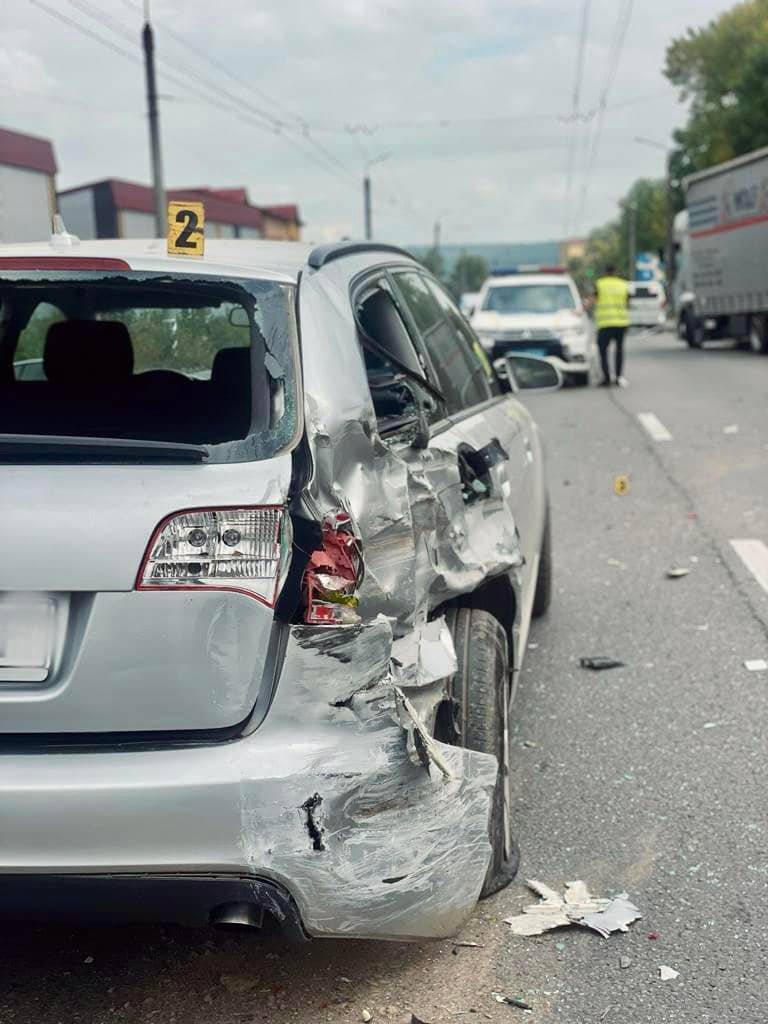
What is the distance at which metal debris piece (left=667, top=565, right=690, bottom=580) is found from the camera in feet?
23.9

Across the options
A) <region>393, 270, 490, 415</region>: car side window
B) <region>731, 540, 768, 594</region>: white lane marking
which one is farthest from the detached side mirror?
<region>731, 540, 768, 594</region>: white lane marking

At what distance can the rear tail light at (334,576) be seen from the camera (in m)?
2.58

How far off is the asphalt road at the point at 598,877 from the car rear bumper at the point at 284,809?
0.48 meters

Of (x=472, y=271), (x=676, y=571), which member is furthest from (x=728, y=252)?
(x=472, y=271)

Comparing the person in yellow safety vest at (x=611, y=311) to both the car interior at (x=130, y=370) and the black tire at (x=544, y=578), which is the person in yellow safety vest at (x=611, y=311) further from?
the car interior at (x=130, y=370)

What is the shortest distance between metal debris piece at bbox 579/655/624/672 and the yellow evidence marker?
3150 mm

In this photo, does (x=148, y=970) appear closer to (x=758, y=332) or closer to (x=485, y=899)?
(x=485, y=899)

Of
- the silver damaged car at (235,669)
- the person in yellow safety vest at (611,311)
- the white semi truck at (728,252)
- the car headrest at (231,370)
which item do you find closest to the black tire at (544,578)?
the car headrest at (231,370)

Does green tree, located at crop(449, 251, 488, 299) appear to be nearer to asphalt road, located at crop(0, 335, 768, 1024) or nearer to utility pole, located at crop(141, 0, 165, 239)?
utility pole, located at crop(141, 0, 165, 239)

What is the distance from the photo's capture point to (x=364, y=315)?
3459 mm

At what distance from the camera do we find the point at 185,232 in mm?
3053

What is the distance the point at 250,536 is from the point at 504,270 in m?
35.1

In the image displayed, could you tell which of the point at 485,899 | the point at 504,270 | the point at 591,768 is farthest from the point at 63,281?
the point at 504,270

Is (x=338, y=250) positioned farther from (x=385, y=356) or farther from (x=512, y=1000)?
(x=512, y=1000)
